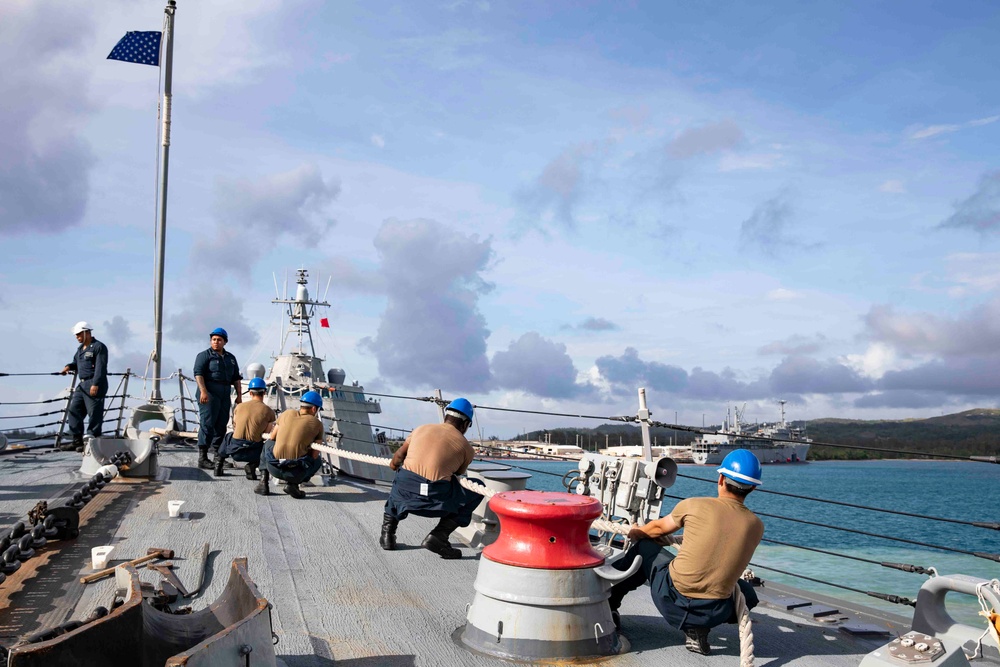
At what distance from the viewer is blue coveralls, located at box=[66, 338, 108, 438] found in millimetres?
9875

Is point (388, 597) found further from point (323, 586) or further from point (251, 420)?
point (251, 420)

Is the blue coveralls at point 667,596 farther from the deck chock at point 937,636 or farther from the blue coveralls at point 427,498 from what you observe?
the blue coveralls at point 427,498

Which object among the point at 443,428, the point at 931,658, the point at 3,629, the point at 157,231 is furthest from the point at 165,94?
the point at 931,658

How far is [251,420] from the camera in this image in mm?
8453

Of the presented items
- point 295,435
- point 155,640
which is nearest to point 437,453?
point 295,435

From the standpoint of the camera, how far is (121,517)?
6301mm

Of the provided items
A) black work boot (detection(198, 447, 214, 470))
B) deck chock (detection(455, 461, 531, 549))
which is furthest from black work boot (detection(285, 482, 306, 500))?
black work boot (detection(198, 447, 214, 470))

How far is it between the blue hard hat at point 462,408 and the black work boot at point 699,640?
8.20ft

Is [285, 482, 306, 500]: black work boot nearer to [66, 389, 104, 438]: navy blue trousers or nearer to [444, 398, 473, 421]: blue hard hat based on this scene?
[444, 398, 473, 421]: blue hard hat

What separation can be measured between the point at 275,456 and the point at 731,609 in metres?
5.09

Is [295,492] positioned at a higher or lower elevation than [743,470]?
lower

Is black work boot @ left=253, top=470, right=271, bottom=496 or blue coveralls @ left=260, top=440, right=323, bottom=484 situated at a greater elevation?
blue coveralls @ left=260, top=440, right=323, bottom=484

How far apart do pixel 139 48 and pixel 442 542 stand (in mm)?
12084

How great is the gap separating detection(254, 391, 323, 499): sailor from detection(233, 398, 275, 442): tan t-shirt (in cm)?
67
